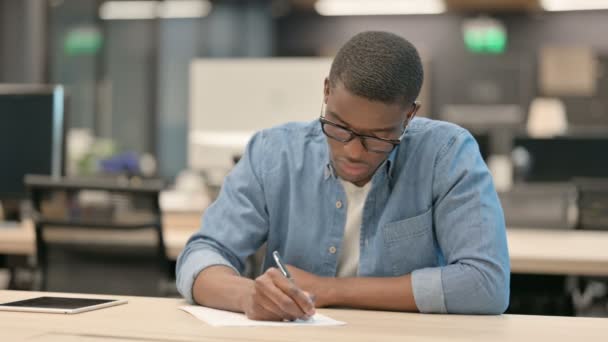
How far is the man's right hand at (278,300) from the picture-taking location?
5.05 ft

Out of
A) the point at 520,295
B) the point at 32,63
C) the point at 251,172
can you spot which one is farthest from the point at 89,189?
the point at 32,63

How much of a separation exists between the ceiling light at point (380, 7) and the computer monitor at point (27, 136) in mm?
6083

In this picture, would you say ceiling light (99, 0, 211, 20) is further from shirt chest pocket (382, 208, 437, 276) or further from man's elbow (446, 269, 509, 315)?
man's elbow (446, 269, 509, 315)

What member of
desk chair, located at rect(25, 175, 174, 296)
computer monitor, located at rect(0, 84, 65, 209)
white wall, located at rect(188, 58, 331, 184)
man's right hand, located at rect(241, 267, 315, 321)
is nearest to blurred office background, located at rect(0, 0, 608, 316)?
white wall, located at rect(188, 58, 331, 184)

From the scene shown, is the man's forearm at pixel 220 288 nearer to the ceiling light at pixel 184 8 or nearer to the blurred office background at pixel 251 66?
the blurred office background at pixel 251 66

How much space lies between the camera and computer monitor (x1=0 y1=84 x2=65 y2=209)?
3660 mm

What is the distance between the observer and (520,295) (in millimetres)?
3531

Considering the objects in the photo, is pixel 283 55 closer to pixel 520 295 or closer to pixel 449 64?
pixel 449 64

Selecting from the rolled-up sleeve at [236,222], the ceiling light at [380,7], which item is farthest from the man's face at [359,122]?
the ceiling light at [380,7]

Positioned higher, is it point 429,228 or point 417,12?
point 417,12

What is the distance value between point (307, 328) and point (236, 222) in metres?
0.50

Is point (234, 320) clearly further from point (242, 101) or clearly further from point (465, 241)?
point (242, 101)

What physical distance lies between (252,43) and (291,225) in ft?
28.0

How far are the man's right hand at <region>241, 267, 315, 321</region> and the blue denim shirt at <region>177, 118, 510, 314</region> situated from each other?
305 millimetres
